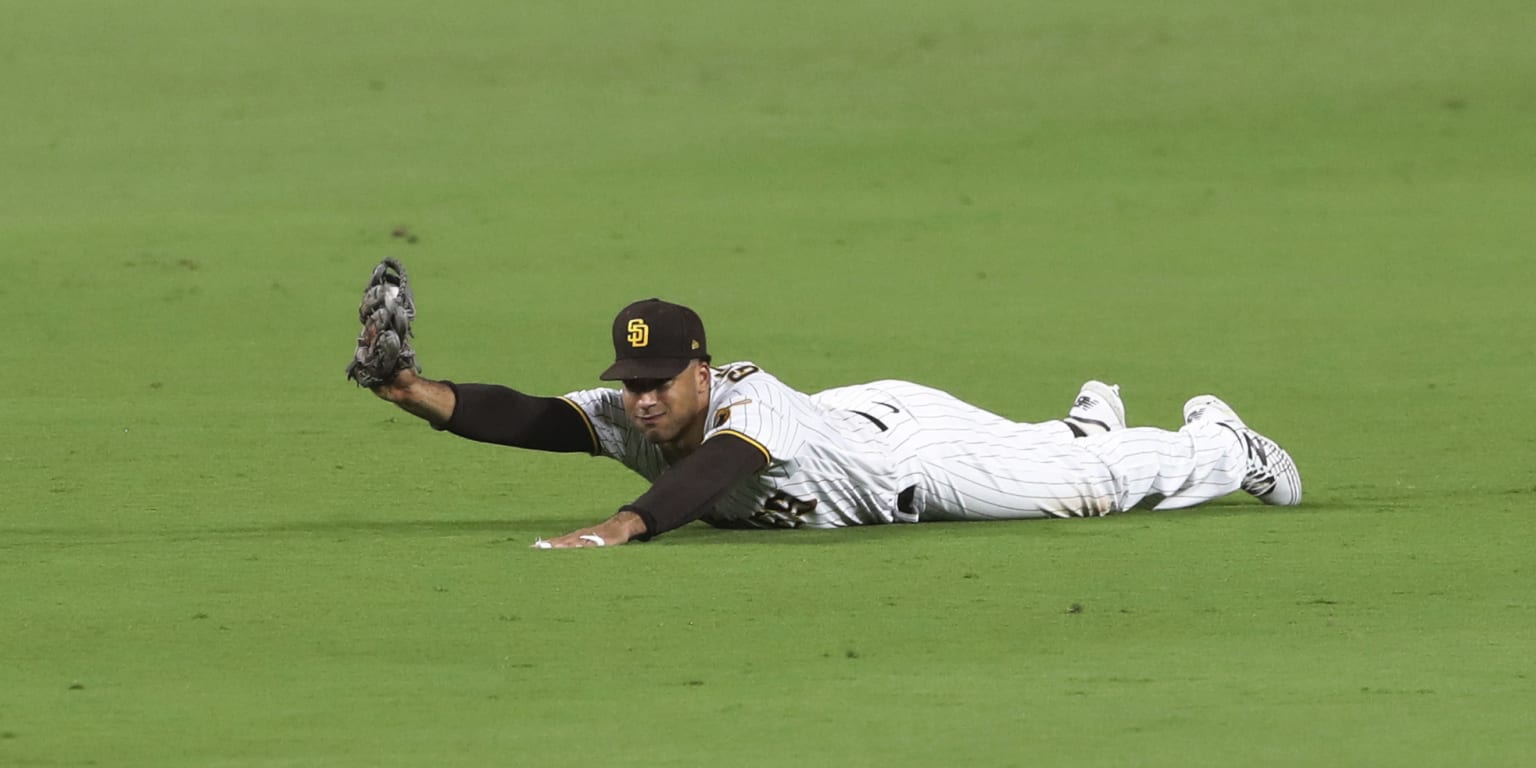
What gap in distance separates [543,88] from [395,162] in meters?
2.68

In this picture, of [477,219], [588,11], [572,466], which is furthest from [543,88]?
[572,466]

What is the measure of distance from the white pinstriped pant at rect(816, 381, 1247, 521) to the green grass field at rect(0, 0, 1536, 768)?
151mm

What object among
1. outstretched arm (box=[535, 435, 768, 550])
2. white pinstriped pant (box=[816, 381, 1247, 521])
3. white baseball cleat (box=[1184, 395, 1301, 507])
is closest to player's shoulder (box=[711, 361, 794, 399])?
outstretched arm (box=[535, 435, 768, 550])

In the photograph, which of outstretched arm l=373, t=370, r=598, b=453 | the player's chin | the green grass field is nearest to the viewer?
the green grass field

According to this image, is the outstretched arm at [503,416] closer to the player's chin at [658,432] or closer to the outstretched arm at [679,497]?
the player's chin at [658,432]

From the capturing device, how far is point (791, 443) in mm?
7387

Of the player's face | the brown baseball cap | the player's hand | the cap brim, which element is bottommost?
the player's hand

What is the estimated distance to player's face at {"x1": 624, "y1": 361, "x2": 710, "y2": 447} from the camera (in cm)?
731

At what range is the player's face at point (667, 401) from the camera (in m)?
7.31

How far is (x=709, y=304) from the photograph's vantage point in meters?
14.9

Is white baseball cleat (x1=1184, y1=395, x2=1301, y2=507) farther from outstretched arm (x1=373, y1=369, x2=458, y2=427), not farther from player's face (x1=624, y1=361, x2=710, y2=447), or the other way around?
outstretched arm (x1=373, y1=369, x2=458, y2=427)

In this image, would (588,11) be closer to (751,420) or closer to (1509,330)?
(1509,330)

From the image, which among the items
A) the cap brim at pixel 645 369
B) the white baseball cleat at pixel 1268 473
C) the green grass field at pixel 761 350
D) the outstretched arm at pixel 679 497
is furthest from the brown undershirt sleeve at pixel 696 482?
the white baseball cleat at pixel 1268 473

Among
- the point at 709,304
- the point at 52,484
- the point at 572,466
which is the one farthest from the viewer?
the point at 709,304
